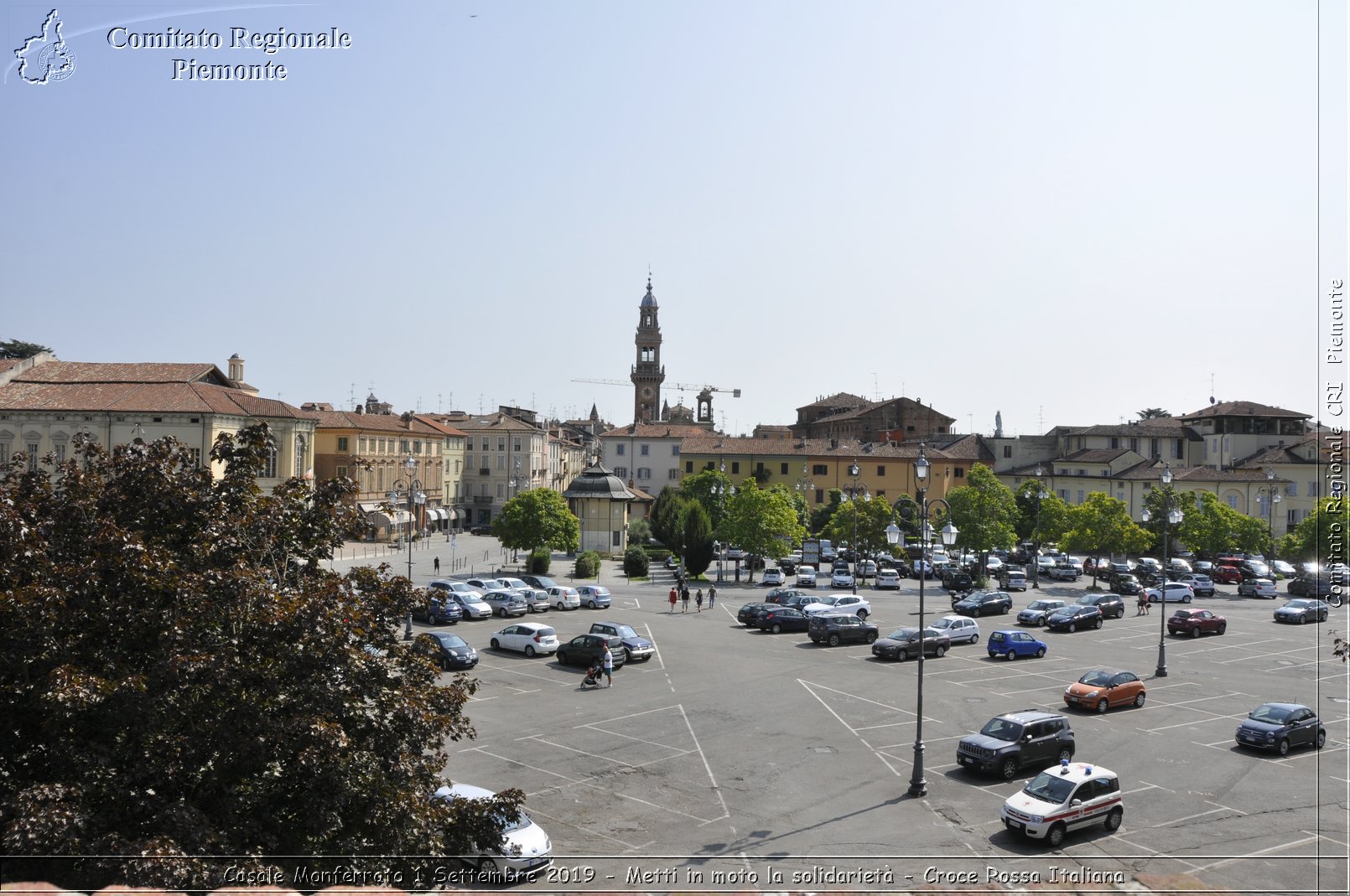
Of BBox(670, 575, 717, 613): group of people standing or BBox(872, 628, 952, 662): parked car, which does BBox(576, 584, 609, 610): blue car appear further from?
BBox(872, 628, 952, 662): parked car

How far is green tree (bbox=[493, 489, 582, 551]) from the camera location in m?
60.2

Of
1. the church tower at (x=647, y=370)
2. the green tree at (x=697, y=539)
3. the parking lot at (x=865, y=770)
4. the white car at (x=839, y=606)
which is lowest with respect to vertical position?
the parking lot at (x=865, y=770)

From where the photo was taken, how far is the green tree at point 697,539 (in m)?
65.3

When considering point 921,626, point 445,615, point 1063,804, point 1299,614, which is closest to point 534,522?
point 445,615

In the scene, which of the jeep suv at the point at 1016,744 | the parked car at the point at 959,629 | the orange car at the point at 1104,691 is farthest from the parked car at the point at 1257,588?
the jeep suv at the point at 1016,744

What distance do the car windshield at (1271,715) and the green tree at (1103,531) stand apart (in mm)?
43079

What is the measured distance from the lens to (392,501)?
7712cm

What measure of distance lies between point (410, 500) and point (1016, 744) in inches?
1457

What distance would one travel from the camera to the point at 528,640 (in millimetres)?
36594

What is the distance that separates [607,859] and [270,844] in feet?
24.1

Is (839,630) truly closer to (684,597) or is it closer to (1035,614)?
(684,597)

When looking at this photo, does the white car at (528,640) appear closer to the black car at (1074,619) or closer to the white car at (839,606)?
the white car at (839,606)

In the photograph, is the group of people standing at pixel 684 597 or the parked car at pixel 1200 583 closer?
the group of people standing at pixel 684 597

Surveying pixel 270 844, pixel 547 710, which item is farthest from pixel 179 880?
pixel 547 710
